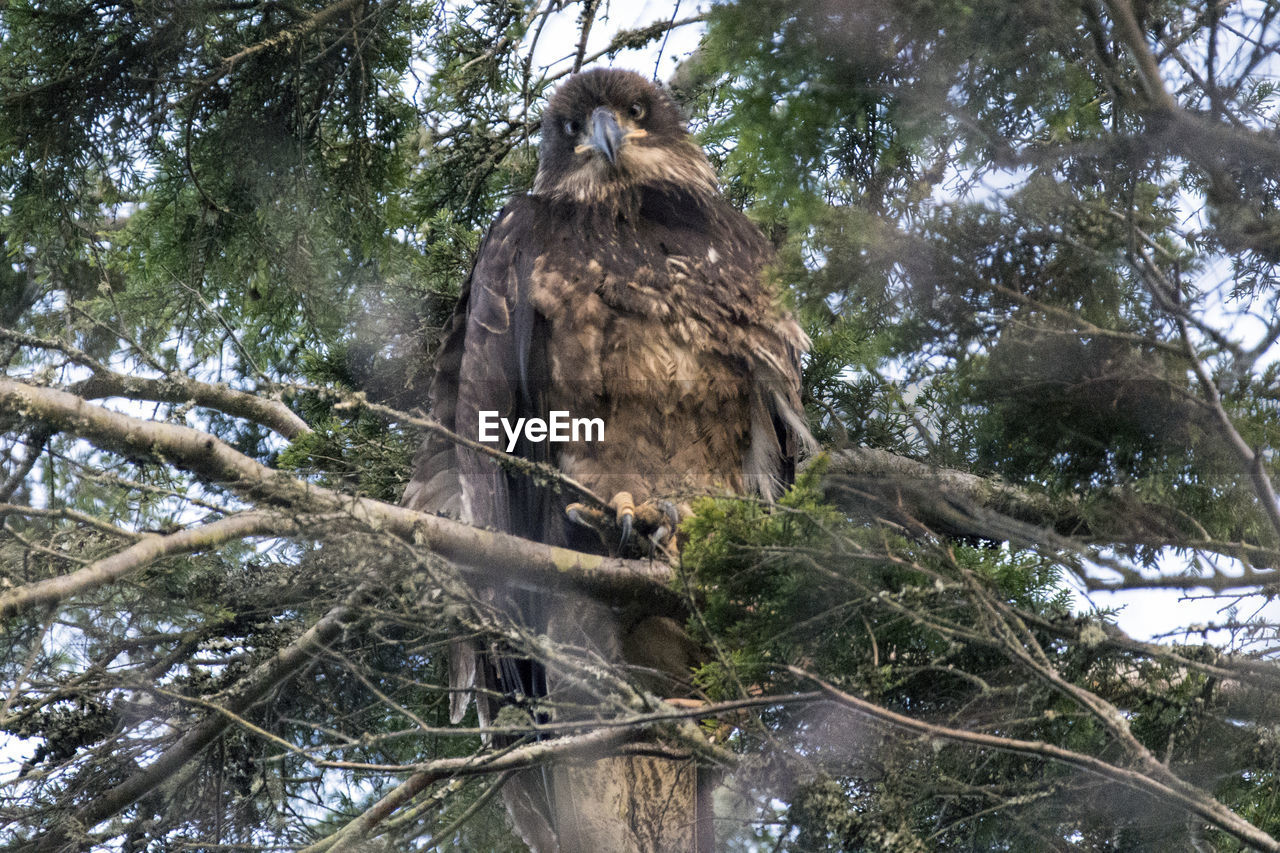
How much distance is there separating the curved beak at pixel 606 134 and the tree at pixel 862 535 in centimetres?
114

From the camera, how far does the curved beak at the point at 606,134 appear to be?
13.6ft

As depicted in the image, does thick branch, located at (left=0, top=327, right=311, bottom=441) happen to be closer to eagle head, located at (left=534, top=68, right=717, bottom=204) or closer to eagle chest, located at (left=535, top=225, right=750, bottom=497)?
eagle chest, located at (left=535, top=225, right=750, bottom=497)

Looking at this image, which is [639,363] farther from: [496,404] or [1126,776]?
[1126,776]

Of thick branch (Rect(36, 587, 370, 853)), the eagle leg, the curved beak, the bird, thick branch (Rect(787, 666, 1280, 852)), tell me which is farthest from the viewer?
the curved beak

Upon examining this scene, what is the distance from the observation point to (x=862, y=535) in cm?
240

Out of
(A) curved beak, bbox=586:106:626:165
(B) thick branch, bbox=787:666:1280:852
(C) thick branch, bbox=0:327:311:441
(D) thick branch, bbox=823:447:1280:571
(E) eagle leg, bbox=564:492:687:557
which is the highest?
(A) curved beak, bbox=586:106:626:165

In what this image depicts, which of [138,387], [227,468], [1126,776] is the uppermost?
[138,387]

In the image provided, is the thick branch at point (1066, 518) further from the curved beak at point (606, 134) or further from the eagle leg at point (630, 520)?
the curved beak at point (606, 134)

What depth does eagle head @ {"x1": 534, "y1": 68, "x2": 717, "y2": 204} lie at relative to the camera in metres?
4.18

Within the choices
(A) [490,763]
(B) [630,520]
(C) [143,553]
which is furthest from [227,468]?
(B) [630,520]

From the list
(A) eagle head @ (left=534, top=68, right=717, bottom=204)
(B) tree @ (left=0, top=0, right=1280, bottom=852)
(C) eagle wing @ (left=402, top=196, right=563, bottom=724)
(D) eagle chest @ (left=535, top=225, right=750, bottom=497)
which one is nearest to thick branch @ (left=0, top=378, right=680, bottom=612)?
(B) tree @ (left=0, top=0, right=1280, bottom=852)

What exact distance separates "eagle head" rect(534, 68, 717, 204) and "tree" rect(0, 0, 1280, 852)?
1105 mm

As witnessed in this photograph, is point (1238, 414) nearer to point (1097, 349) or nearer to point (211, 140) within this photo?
point (1097, 349)

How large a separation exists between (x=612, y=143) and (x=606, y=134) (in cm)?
4
